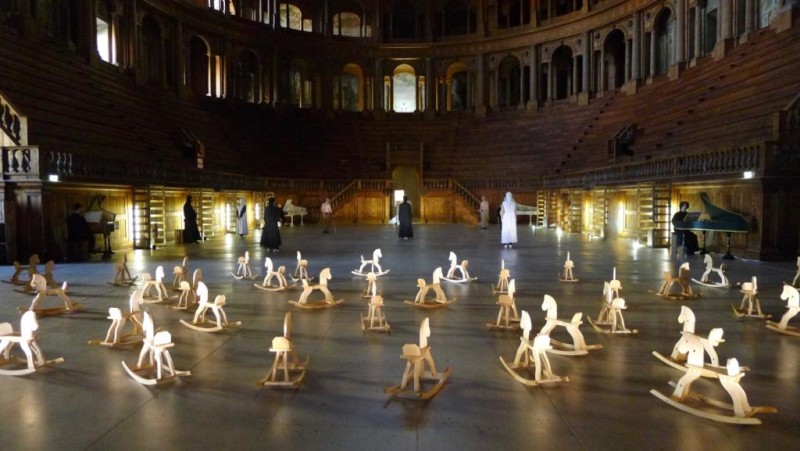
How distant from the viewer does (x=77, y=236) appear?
45.3ft

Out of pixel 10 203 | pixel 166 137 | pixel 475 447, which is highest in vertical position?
pixel 166 137

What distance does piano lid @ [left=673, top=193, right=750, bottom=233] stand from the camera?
12.7 meters

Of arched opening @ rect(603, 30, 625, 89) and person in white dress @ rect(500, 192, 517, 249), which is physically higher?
arched opening @ rect(603, 30, 625, 89)

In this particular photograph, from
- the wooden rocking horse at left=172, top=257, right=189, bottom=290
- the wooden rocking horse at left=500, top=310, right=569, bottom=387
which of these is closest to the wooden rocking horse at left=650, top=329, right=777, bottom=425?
the wooden rocking horse at left=500, top=310, right=569, bottom=387

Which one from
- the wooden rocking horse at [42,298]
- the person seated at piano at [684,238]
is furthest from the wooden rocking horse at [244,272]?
the person seated at piano at [684,238]

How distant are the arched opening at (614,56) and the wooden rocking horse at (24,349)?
3527cm

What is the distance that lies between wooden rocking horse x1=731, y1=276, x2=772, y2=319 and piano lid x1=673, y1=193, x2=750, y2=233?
595cm

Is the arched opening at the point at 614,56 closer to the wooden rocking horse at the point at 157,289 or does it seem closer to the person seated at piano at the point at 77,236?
the person seated at piano at the point at 77,236

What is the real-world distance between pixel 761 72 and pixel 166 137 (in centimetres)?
2414

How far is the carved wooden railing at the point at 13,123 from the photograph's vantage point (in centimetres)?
1320

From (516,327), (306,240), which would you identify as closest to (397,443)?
(516,327)

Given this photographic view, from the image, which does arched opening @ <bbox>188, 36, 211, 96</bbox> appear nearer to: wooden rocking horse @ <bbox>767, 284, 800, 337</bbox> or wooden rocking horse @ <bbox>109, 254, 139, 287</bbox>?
wooden rocking horse @ <bbox>109, 254, 139, 287</bbox>

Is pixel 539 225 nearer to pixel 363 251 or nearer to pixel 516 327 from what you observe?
pixel 363 251

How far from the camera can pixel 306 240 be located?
19.6 meters
